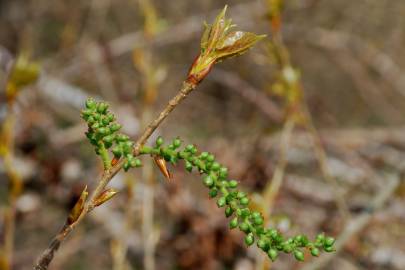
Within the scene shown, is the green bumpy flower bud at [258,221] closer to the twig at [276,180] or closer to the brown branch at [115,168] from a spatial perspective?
the brown branch at [115,168]

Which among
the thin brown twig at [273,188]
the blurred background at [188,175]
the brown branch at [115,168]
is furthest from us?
the blurred background at [188,175]

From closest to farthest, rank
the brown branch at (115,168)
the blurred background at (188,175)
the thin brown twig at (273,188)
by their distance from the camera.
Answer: the brown branch at (115,168)
the thin brown twig at (273,188)
the blurred background at (188,175)

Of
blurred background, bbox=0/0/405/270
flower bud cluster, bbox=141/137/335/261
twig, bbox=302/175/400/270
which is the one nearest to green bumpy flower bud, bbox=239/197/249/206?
flower bud cluster, bbox=141/137/335/261

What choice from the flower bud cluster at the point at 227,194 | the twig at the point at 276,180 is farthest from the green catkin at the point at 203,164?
the twig at the point at 276,180

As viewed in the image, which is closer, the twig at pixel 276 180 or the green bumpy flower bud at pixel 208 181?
the green bumpy flower bud at pixel 208 181

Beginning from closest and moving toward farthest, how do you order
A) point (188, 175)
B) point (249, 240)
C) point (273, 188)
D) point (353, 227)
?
1. point (249, 240)
2. point (273, 188)
3. point (353, 227)
4. point (188, 175)

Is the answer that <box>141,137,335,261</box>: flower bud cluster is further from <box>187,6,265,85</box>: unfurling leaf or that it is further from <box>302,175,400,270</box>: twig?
<box>302,175,400,270</box>: twig

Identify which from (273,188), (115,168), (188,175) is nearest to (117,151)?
(115,168)

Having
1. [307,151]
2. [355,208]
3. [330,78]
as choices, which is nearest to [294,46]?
[330,78]

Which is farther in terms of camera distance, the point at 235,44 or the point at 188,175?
the point at 188,175

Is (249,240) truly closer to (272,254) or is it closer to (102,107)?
(272,254)

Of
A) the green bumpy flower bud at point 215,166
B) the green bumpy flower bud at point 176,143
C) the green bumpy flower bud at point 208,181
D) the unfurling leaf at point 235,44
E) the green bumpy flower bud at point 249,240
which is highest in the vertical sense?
the unfurling leaf at point 235,44

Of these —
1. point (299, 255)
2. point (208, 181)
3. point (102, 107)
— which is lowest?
point (299, 255)
